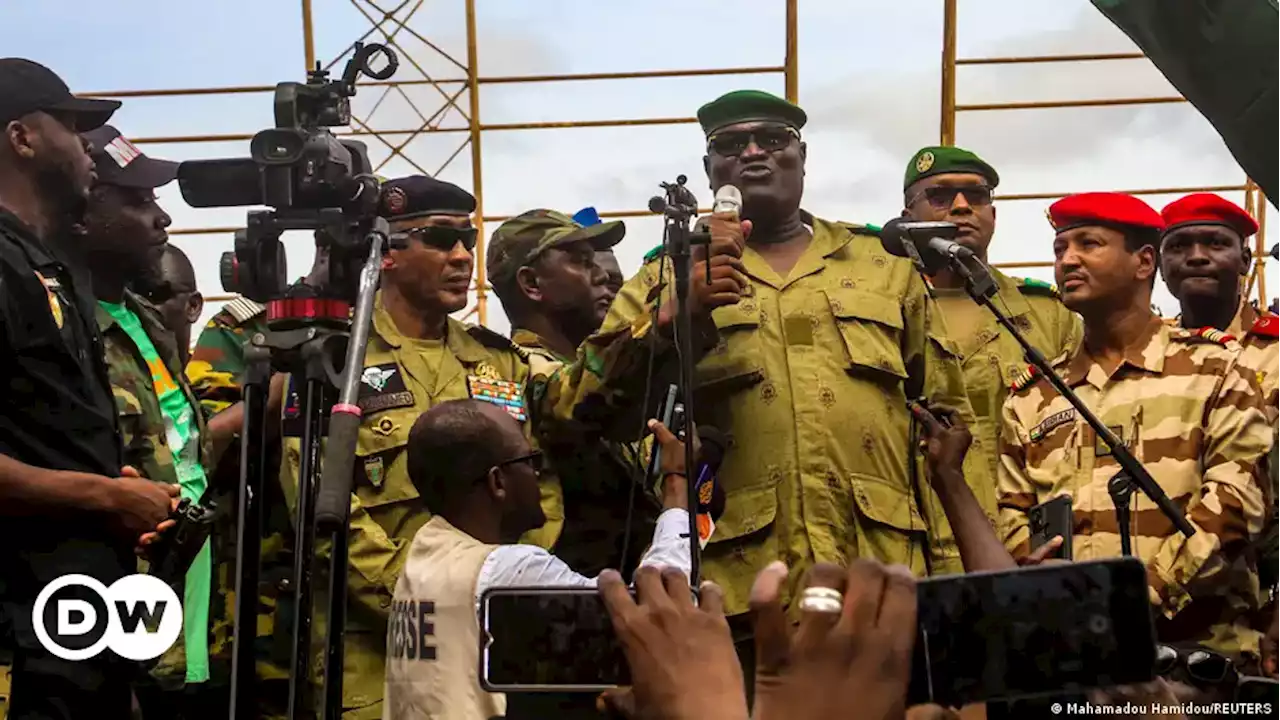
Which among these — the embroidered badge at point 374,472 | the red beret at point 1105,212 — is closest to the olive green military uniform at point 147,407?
the embroidered badge at point 374,472

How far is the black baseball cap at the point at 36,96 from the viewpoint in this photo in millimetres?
4094

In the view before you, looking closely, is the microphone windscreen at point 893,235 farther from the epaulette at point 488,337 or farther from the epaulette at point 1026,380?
the epaulette at point 488,337

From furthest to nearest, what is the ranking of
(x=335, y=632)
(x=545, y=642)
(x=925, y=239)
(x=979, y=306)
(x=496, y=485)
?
(x=979, y=306) < (x=925, y=239) < (x=496, y=485) < (x=335, y=632) < (x=545, y=642)

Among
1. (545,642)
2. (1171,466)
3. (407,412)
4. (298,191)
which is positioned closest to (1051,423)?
(1171,466)

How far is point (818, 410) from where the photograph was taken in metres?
4.67

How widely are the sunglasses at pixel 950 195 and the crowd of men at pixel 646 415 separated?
100 centimetres

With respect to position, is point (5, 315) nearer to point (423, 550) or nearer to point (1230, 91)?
point (423, 550)

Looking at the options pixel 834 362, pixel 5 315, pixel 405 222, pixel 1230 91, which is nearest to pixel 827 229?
pixel 834 362

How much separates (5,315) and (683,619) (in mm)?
2700

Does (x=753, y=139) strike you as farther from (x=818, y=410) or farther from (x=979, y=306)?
(x=979, y=306)

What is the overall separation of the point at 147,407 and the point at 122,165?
844 millimetres

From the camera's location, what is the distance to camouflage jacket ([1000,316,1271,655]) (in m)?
4.67

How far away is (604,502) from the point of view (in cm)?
525

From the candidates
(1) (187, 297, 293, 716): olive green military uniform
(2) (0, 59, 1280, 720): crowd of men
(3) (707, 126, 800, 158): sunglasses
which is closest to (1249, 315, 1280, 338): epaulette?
(2) (0, 59, 1280, 720): crowd of men
